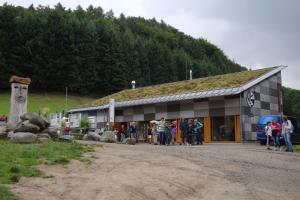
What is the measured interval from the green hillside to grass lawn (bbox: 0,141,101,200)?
40.1 metres

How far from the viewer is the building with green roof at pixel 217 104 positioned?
88.7 feet

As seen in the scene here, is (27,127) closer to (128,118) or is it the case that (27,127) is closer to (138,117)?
(138,117)

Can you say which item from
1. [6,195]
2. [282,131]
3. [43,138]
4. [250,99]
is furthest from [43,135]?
[250,99]

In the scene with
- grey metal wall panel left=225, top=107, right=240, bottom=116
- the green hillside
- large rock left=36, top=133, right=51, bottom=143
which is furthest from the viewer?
the green hillside

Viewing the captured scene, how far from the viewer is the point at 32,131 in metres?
16.7

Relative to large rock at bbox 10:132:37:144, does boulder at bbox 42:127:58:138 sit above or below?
above

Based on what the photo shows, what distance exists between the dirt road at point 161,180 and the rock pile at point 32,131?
3.20 metres

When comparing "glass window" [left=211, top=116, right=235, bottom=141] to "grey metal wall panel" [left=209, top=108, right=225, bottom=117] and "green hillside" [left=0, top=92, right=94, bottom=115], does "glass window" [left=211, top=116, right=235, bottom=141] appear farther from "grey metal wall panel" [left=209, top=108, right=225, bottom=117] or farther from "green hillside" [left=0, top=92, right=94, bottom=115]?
"green hillside" [left=0, top=92, right=94, bottom=115]

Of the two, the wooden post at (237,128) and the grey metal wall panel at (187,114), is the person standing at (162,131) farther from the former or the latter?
the grey metal wall panel at (187,114)

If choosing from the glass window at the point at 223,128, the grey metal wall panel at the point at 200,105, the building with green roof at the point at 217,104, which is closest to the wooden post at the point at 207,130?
the building with green roof at the point at 217,104

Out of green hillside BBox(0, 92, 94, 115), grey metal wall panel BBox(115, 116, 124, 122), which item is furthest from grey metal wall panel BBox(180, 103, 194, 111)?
green hillside BBox(0, 92, 94, 115)

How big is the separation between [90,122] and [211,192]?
27.7 metres

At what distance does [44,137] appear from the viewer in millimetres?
16375

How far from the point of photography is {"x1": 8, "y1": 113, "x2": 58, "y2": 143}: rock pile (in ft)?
50.3
